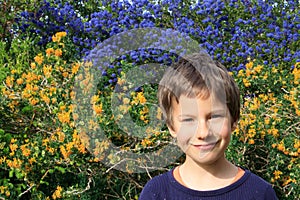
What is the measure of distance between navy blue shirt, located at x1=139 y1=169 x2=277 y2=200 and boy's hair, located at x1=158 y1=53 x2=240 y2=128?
18 centimetres

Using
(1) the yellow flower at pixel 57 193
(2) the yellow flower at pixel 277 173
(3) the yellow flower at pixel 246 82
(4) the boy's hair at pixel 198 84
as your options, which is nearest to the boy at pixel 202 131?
(4) the boy's hair at pixel 198 84

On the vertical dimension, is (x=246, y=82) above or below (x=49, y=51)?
below

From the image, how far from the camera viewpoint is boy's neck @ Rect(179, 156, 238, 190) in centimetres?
186

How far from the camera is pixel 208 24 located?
6012 millimetres

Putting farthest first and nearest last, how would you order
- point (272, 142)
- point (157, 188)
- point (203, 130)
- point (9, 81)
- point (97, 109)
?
point (9, 81) → point (272, 142) → point (97, 109) → point (157, 188) → point (203, 130)

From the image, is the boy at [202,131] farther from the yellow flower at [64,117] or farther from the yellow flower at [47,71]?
the yellow flower at [47,71]

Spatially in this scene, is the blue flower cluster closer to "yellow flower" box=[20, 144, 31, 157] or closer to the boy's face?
"yellow flower" box=[20, 144, 31, 157]

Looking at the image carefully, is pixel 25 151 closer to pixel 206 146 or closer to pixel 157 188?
pixel 157 188

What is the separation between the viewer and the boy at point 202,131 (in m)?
1.79

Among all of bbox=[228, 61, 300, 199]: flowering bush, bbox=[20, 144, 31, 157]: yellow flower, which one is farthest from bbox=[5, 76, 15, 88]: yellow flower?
bbox=[228, 61, 300, 199]: flowering bush

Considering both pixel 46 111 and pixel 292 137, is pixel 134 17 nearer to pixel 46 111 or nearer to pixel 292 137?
pixel 46 111

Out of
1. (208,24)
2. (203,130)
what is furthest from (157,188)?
(208,24)

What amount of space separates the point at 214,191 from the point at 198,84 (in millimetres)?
324

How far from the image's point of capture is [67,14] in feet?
19.9
